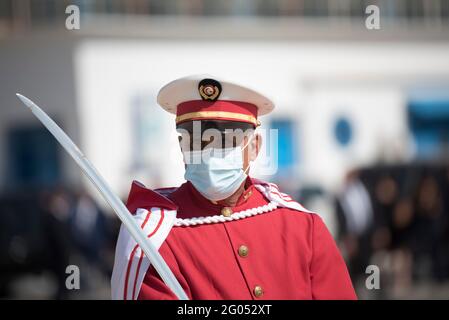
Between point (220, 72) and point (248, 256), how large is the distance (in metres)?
16.2

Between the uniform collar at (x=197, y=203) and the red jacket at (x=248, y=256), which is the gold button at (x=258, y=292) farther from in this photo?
the uniform collar at (x=197, y=203)

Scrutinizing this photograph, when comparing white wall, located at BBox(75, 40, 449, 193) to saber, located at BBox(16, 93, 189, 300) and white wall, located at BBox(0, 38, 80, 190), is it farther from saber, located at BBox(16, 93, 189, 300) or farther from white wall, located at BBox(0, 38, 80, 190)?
saber, located at BBox(16, 93, 189, 300)

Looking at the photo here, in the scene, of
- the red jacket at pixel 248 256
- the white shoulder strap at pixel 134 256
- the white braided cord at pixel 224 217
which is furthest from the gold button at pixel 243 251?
the white shoulder strap at pixel 134 256

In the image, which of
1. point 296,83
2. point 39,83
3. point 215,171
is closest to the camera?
point 215,171

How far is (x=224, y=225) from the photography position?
12.5 ft

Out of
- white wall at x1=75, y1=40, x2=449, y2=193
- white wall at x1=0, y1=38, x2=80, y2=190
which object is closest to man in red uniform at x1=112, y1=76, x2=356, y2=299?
white wall at x1=75, y1=40, x2=449, y2=193

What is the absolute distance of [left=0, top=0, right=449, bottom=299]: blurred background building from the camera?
19672mm

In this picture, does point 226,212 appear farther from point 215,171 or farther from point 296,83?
point 296,83

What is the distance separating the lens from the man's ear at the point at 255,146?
12.6ft

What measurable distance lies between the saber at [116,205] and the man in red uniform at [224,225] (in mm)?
103

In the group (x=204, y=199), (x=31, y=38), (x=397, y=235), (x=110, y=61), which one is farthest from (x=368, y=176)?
(x=204, y=199)

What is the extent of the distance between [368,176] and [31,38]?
9.32m

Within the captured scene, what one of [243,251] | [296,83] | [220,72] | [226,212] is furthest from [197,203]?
[296,83]

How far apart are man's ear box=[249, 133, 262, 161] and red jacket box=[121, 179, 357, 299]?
0.59 feet
